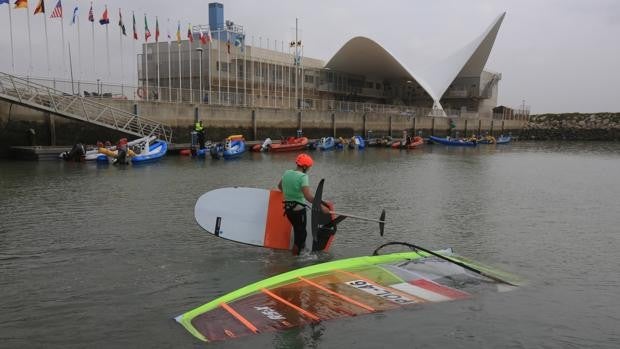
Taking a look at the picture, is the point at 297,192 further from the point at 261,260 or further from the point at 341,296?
the point at 341,296

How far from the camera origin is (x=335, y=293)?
21.9 ft

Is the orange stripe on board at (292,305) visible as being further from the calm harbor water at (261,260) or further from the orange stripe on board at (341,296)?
the orange stripe on board at (341,296)

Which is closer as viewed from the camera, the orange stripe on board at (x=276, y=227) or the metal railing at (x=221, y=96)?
the orange stripe on board at (x=276, y=227)

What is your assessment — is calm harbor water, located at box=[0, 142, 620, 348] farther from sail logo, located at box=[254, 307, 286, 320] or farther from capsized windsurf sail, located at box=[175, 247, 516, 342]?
sail logo, located at box=[254, 307, 286, 320]

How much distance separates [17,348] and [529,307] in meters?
6.34

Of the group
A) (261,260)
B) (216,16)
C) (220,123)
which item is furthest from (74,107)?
(216,16)

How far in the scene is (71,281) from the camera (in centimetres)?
762

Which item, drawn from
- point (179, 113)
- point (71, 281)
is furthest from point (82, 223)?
point (179, 113)

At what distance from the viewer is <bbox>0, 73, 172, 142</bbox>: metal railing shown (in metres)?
26.8

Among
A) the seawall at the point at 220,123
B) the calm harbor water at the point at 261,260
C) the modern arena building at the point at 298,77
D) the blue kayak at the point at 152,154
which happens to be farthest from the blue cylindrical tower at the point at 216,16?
the calm harbor water at the point at 261,260

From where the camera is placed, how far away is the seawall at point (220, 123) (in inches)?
1111

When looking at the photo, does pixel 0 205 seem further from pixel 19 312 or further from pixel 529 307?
pixel 529 307

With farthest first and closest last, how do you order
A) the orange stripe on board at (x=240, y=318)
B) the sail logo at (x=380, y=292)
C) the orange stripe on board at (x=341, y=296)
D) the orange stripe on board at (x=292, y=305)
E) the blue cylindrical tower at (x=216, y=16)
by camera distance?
the blue cylindrical tower at (x=216, y=16) → the sail logo at (x=380, y=292) → the orange stripe on board at (x=341, y=296) → the orange stripe on board at (x=292, y=305) → the orange stripe on board at (x=240, y=318)

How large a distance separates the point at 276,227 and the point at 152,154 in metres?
19.7
